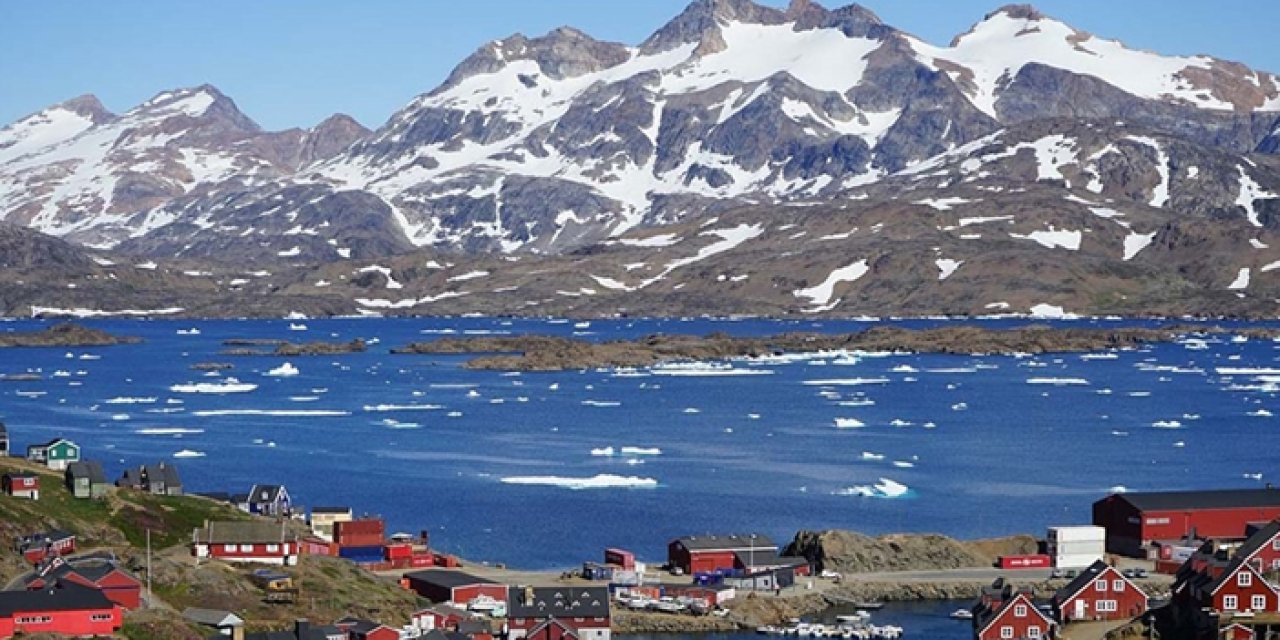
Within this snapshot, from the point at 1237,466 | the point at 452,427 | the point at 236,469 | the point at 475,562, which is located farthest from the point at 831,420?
the point at 475,562

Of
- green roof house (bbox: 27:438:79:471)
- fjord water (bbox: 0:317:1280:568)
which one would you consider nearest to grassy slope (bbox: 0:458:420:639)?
green roof house (bbox: 27:438:79:471)

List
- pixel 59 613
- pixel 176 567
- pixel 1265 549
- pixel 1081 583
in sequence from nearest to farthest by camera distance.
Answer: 1. pixel 59 613
2. pixel 1265 549
3. pixel 1081 583
4. pixel 176 567

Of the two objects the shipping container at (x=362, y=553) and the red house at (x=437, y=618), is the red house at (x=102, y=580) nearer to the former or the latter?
the red house at (x=437, y=618)

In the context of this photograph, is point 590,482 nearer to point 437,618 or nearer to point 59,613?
point 437,618

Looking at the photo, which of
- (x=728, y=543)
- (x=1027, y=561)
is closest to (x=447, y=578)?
(x=728, y=543)

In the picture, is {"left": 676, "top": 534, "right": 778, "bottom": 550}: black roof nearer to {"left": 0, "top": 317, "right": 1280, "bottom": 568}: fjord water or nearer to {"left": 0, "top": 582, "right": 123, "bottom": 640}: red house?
{"left": 0, "top": 317, "right": 1280, "bottom": 568}: fjord water
